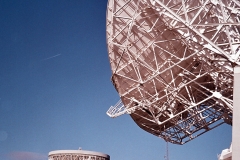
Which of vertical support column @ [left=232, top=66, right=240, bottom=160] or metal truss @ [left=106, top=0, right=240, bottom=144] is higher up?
metal truss @ [left=106, top=0, right=240, bottom=144]

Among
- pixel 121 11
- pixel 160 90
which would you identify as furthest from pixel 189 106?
pixel 121 11

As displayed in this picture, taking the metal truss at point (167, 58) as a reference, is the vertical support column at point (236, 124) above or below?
below

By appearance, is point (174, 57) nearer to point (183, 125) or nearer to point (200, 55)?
point (200, 55)

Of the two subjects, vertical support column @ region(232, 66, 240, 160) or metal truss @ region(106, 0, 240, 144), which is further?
metal truss @ region(106, 0, 240, 144)

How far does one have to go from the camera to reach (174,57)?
69.6ft

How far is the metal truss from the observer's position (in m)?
19.0

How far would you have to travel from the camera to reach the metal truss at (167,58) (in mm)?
19000

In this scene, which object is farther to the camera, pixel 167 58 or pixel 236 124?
pixel 167 58

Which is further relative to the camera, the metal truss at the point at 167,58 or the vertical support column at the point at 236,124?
the metal truss at the point at 167,58

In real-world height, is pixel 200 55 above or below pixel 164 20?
below

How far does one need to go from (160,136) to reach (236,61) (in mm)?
13847

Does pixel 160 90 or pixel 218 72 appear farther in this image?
pixel 160 90

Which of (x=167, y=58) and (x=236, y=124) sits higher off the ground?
(x=167, y=58)

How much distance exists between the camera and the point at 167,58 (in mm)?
21672
